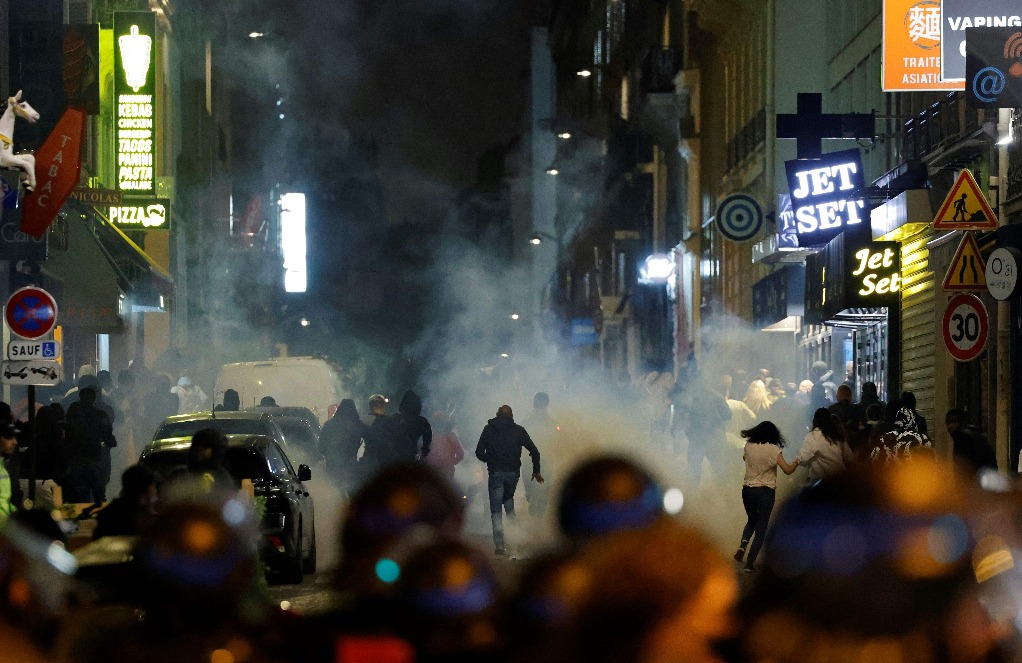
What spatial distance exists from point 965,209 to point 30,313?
29.8ft

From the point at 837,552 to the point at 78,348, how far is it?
104 ft

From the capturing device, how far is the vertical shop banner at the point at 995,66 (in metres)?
15.2

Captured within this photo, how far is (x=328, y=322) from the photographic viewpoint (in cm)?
11381

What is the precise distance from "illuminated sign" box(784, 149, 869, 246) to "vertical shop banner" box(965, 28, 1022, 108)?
7170mm

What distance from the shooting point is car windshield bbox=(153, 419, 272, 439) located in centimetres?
1586

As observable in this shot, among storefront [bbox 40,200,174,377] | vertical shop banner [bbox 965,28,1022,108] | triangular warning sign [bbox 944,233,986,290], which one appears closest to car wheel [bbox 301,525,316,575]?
triangular warning sign [bbox 944,233,986,290]

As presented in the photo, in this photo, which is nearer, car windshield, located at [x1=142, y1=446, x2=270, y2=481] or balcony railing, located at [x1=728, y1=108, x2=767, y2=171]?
car windshield, located at [x1=142, y1=446, x2=270, y2=481]

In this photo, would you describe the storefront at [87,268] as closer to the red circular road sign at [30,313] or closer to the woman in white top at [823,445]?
the red circular road sign at [30,313]

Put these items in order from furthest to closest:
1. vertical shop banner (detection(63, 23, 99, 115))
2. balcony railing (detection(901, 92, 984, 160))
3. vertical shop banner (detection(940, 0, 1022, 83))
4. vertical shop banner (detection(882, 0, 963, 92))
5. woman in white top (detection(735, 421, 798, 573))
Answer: vertical shop banner (detection(63, 23, 99, 115))
balcony railing (detection(901, 92, 984, 160))
vertical shop banner (detection(882, 0, 963, 92))
vertical shop banner (detection(940, 0, 1022, 83))
woman in white top (detection(735, 421, 798, 573))

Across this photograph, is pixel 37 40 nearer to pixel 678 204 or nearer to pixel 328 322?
pixel 678 204

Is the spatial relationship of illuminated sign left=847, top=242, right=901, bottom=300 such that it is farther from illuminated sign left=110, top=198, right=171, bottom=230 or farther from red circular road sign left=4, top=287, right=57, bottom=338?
illuminated sign left=110, top=198, right=171, bottom=230

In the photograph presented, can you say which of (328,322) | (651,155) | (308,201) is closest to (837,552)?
(651,155)

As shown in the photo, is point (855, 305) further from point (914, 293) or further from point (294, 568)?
point (294, 568)

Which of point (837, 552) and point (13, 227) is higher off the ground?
point (13, 227)
